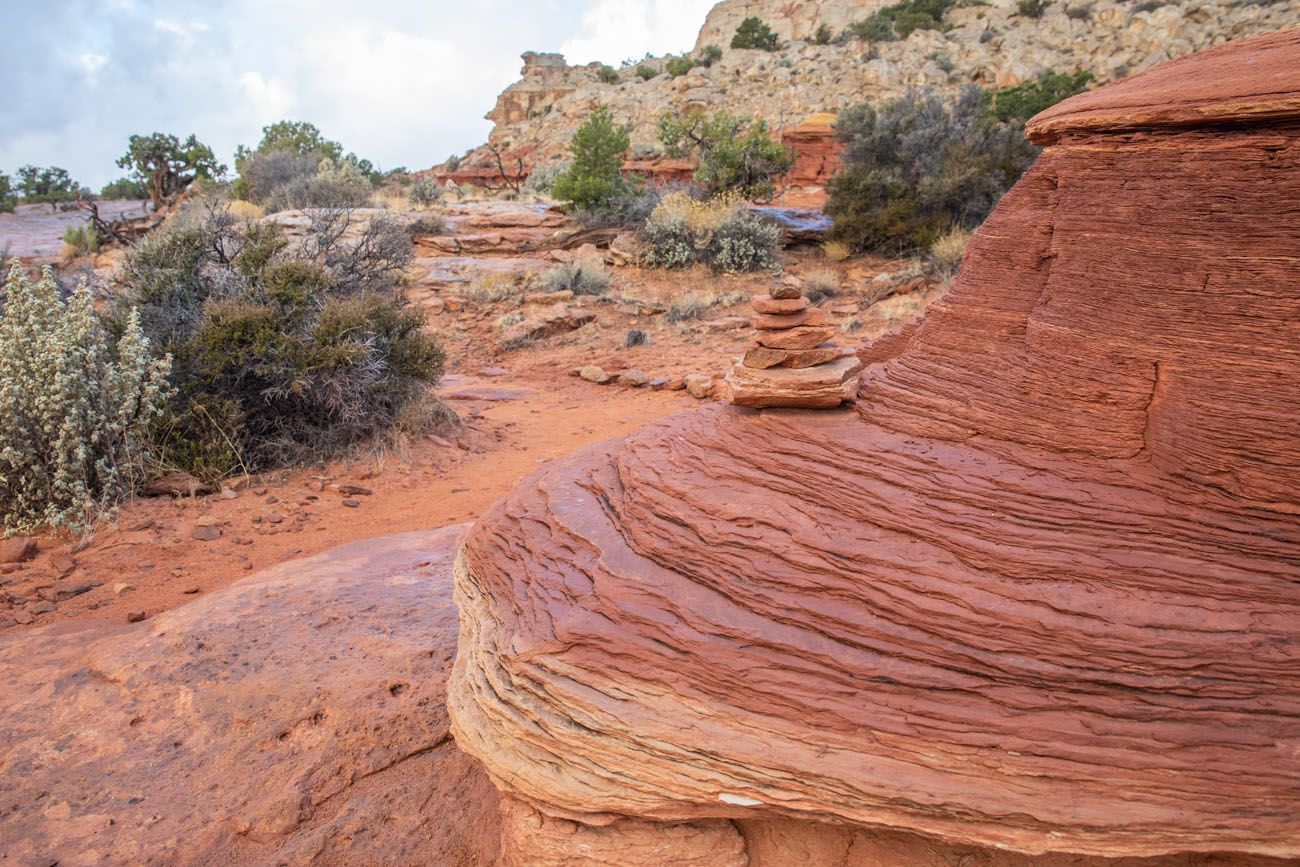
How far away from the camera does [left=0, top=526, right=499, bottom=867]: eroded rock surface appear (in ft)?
9.30

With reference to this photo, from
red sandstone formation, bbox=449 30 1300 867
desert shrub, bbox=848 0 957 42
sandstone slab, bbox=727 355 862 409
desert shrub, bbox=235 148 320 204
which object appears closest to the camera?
red sandstone formation, bbox=449 30 1300 867

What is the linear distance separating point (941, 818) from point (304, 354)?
22.3 feet

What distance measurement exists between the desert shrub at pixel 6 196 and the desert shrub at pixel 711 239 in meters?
27.1

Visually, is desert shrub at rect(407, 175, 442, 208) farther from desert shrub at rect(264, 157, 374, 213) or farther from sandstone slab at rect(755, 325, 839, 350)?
sandstone slab at rect(755, 325, 839, 350)

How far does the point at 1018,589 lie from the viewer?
6.55 feet

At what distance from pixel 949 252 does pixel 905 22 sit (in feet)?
79.3

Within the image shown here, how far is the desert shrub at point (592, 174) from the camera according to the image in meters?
17.9

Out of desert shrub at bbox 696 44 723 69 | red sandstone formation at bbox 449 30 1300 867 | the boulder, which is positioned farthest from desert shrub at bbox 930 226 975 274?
desert shrub at bbox 696 44 723 69

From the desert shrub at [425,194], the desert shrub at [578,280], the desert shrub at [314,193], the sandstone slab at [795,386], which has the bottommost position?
the desert shrub at [578,280]

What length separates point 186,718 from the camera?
336 cm

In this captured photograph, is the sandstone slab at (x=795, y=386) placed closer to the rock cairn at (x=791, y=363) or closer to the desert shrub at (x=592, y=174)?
the rock cairn at (x=791, y=363)

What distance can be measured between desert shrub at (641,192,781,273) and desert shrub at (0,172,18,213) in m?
27.1

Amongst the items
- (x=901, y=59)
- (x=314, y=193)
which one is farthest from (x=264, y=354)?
(x=901, y=59)

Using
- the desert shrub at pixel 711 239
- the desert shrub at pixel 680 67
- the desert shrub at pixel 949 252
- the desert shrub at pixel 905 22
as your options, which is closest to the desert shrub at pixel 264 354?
the desert shrub at pixel 711 239
